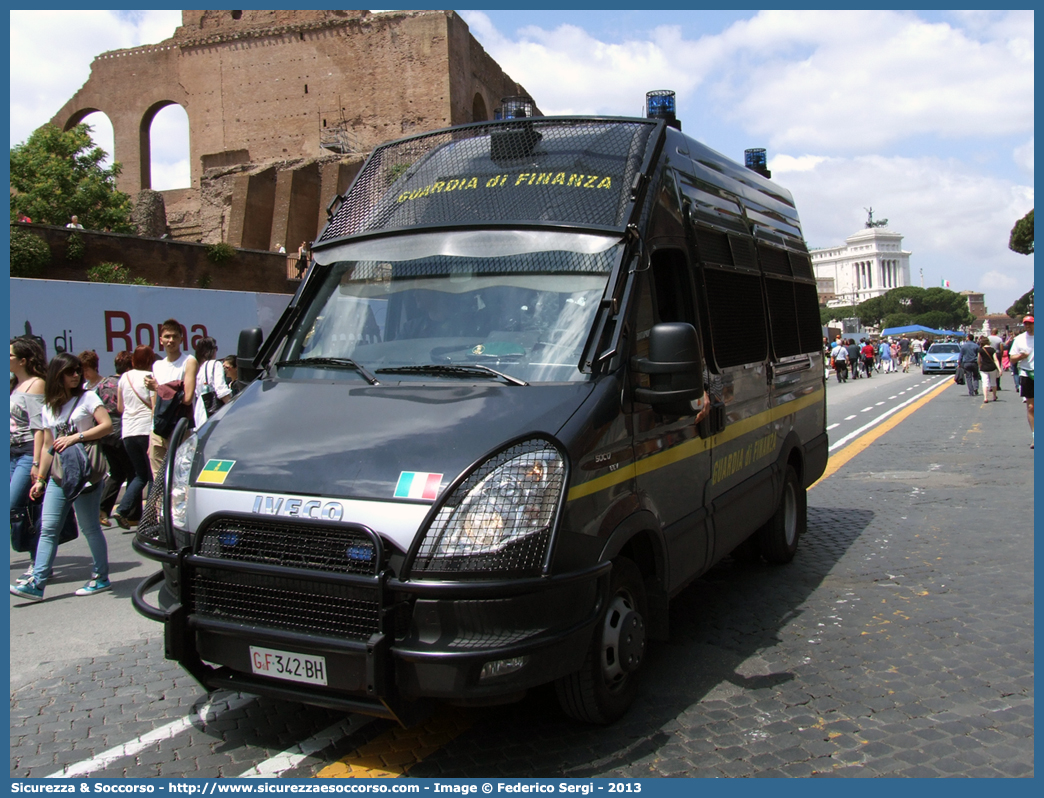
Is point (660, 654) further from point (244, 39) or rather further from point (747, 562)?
point (244, 39)

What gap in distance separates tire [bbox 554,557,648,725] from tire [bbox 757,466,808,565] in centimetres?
279

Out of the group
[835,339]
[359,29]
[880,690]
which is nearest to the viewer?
[880,690]

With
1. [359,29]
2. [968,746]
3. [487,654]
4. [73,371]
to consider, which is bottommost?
[968,746]

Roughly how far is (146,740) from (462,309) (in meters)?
2.29

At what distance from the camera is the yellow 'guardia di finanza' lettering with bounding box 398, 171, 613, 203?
4.59 metres

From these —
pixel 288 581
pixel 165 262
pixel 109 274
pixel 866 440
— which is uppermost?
pixel 165 262

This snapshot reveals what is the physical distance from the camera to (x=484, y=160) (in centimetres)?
491

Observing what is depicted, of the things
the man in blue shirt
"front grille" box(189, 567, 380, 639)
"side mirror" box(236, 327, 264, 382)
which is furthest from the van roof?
the man in blue shirt

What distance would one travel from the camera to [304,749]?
151 inches

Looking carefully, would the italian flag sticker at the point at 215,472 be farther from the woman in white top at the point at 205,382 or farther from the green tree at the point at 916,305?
the green tree at the point at 916,305

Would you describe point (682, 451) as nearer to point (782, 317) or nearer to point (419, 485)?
point (419, 485)

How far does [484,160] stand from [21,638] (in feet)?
12.8

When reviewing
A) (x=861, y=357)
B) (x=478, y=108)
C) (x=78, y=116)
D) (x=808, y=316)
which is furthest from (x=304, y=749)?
(x=78, y=116)

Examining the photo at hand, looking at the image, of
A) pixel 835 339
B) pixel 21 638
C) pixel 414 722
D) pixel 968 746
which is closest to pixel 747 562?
pixel 968 746
